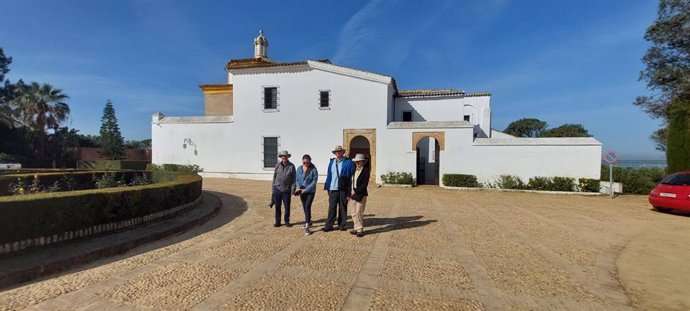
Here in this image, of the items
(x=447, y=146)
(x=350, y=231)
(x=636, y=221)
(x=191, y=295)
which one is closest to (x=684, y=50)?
(x=447, y=146)

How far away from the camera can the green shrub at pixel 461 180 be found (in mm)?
14984

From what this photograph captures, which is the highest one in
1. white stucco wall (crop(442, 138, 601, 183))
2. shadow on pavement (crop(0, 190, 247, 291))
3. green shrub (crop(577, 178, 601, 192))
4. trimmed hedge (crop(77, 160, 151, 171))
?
white stucco wall (crop(442, 138, 601, 183))

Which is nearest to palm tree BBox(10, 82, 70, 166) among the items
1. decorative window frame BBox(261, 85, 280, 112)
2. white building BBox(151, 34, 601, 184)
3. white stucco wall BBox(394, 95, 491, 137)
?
white building BBox(151, 34, 601, 184)

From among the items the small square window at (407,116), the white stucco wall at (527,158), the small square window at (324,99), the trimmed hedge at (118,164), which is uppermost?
the small square window at (324,99)

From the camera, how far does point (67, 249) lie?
426 cm

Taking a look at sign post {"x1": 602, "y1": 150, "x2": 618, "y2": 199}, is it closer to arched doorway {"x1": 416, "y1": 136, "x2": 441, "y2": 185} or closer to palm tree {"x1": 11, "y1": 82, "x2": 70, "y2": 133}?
arched doorway {"x1": 416, "y1": 136, "x2": 441, "y2": 185}

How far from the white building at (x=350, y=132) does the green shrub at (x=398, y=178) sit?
43cm

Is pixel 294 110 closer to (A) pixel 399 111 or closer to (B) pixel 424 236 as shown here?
(A) pixel 399 111

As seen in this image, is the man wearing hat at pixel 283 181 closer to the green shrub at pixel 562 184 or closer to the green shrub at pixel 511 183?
the green shrub at pixel 511 183

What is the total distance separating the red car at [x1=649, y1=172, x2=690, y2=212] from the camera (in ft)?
28.7

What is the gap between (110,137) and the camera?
112 ft

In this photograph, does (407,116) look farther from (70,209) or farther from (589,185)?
(70,209)

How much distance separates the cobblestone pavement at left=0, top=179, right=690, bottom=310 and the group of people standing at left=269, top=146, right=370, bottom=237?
358 mm

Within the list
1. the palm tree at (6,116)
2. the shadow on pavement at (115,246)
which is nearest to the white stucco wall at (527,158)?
the shadow on pavement at (115,246)
